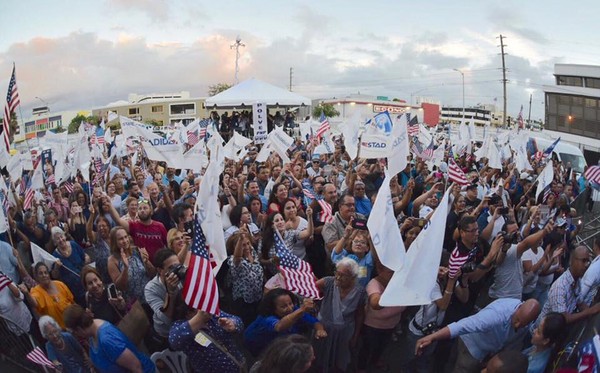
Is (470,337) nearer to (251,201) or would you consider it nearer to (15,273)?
(251,201)

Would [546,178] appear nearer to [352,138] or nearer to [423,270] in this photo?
[352,138]

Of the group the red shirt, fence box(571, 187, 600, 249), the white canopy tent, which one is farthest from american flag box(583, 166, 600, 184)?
the white canopy tent

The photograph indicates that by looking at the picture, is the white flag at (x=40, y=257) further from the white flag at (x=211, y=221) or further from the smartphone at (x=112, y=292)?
the white flag at (x=211, y=221)

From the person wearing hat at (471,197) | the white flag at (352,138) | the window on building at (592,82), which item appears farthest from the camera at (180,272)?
the window on building at (592,82)

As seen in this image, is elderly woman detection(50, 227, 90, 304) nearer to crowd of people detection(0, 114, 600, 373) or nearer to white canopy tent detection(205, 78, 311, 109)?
crowd of people detection(0, 114, 600, 373)

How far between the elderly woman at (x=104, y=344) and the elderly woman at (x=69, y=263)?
1939 mm

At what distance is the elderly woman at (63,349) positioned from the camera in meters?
3.99

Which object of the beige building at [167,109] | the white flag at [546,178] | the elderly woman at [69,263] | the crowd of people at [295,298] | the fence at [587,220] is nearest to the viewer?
the crowd of people at [295,298]

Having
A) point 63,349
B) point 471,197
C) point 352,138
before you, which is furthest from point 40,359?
point 352,138

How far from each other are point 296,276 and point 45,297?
252cm

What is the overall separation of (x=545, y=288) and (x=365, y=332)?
8.41 feet

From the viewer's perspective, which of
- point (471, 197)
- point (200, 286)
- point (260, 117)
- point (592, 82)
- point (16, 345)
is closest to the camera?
point (200, 286)

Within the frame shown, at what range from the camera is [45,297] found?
478 centimetres

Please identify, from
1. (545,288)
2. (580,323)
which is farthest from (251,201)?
(580,323)
